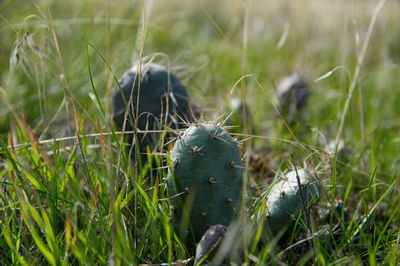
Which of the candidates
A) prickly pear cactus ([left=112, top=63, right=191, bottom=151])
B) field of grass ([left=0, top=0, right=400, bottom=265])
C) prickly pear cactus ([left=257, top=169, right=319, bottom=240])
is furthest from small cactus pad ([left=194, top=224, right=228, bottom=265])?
prickly pear cactus ([left=112, top=63, right=191, bottom=151])

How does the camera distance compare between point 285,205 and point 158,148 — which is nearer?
point 285,205

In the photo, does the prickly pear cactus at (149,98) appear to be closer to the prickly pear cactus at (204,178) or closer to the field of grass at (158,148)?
the field of grass at (158,148)

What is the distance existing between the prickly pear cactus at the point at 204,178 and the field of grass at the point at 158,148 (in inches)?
2.1

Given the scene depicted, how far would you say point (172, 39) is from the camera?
389 centimetres

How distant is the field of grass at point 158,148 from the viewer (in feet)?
3.39

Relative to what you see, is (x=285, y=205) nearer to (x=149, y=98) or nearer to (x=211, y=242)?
(x=211, y=242)

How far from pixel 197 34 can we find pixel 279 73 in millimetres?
1517

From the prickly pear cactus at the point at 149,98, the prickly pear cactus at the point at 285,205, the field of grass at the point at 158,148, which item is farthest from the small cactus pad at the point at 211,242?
the prickly pear cactus at the point at 149,98

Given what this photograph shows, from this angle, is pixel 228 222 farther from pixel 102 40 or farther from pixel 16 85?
pixel 102 40

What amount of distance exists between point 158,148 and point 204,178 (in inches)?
18.5

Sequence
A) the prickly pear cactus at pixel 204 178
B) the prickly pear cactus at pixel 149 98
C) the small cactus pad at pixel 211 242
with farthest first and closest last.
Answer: the prickly pear cactus at pixel 149 98
the prickly pear cactus at pixel 204 178
the small cactus pad at pixel 211 242

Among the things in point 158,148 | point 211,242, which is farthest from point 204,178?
point 158,148

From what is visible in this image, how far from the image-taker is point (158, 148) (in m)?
1.43

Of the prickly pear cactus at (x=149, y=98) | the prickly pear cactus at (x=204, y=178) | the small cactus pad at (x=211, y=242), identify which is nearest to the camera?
the small cactus pad at (x=211, y=242)
